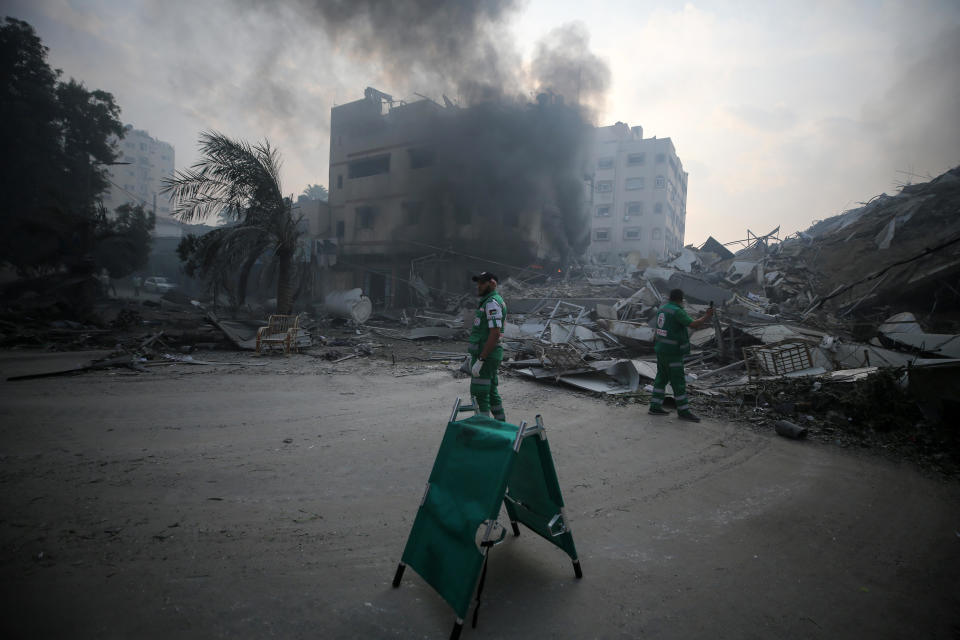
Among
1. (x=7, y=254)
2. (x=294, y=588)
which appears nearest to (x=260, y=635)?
(x=294, y=588)

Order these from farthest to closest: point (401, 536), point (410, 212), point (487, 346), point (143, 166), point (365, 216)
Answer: point (143, 166) < point (365, 216) < point (410, 212) < point (487, 346) < point (401, 536)

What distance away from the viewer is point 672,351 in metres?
5.75

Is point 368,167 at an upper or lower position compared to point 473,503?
upper

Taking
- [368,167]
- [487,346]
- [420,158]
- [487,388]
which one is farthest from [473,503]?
[368,167]

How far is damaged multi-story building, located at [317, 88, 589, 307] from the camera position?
23.6 meters

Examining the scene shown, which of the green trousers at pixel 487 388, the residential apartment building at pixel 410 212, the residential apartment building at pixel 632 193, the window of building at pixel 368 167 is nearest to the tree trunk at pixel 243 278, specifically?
the green trousers at pixel 487 388

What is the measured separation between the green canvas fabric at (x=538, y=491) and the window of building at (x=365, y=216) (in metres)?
25.7

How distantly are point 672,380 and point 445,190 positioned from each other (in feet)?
65.7

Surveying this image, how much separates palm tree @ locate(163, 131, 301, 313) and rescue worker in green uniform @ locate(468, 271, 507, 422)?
885 cm

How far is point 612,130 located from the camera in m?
48.0

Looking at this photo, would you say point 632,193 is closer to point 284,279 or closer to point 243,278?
point 284,279

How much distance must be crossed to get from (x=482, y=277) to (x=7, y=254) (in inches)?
831

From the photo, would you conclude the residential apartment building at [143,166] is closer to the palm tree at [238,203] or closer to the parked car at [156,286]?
the parked car at [156,286]

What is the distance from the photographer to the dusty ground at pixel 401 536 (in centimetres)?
204
